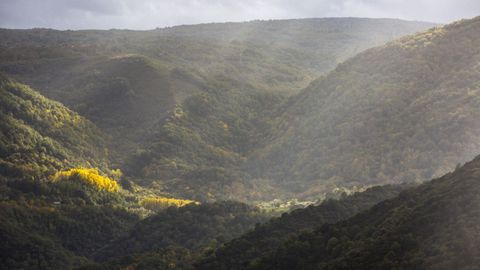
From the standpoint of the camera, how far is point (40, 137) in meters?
154

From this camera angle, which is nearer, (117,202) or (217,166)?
(117,202)

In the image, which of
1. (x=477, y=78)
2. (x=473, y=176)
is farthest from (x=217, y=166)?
(x=473, y=176)

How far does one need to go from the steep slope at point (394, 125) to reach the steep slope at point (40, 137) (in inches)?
1731

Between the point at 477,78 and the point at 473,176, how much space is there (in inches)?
4278

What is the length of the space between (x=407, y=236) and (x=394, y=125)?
112 metres

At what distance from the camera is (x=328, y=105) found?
19500 cm

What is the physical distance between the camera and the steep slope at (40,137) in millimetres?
139575

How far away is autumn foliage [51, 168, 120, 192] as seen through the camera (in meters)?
139

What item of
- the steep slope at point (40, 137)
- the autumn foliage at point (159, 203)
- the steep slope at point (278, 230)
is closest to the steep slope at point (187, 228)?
the autumn foliage at point (159, 203)

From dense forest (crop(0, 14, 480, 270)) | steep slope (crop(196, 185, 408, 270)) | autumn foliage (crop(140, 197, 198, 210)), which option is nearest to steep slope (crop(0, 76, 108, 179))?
dense forest (crop(0, 14, 480, 270))

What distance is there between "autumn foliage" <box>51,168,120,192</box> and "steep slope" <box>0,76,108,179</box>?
2791 millimetres

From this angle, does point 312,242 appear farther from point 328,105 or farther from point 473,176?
point 328,105

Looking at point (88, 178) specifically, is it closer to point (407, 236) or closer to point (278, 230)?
point (278, 230)

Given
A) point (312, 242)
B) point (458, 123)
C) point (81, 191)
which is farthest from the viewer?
point (458, 123)
